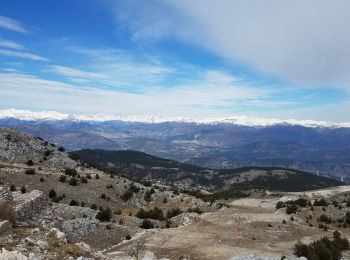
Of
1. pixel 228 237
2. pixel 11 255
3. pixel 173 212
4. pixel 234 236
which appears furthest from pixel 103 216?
pixel 11 255

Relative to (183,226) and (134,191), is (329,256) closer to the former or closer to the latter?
(183,226)

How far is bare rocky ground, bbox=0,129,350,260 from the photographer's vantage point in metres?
22.2

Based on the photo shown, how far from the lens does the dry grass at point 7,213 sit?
74.4 ft

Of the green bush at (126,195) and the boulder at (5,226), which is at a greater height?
the boulder at (5,226)

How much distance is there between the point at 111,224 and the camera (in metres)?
40.0

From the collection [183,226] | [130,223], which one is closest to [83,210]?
[130,223]

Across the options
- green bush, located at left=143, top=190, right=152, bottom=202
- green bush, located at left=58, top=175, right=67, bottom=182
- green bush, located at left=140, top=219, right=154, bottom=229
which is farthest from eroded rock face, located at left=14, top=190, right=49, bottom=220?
green bush, located at left=143, top=190, right=152, bottom=202

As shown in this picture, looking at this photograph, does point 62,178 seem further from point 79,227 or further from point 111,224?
point 79,227

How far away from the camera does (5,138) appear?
67.1 m

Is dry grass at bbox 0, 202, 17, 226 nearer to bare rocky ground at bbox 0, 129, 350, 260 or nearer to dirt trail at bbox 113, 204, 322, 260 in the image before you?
bare rocky ground at bbox 0, 129, 350, 260

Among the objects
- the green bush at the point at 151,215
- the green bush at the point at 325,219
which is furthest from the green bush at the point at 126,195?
the green bush at the point at 325,219

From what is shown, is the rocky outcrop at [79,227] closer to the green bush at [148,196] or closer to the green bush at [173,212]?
the green bush at [173,212]

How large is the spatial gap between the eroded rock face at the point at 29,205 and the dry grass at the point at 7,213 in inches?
79.2

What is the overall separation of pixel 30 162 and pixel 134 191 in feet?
51.5
